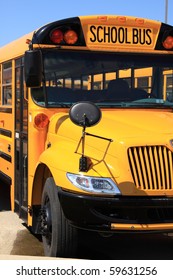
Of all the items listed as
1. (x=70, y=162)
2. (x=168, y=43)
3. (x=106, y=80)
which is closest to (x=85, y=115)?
(x=70, y=162)

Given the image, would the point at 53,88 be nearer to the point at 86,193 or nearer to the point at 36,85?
the point at 36,85

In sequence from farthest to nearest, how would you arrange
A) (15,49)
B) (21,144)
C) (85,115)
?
(15,49) → (21,144) → (85,115)

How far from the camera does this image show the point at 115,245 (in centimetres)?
480

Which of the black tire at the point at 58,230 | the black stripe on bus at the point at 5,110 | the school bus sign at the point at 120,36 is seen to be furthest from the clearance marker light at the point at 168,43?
the black stripe on bus at the point at 5,110

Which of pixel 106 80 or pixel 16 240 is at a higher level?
pixel 106 80

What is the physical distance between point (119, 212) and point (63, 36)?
1843 mm

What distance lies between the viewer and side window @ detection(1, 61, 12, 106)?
5597 millimetres

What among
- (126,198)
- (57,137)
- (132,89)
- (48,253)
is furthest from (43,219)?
(132,89)

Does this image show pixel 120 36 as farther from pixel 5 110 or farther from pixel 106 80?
pixel 5 110

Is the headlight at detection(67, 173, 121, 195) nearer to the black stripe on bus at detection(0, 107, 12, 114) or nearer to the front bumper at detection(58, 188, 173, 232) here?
the front bumper at detection(58, 188, 173, 232)

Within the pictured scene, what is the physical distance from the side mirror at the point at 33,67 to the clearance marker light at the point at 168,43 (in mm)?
1310

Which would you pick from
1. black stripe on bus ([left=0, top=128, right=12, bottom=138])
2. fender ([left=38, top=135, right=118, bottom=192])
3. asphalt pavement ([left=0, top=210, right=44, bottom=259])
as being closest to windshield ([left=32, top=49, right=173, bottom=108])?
fender ([left=38, top=135, right=118, bottom=192])

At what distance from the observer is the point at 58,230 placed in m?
3.70
